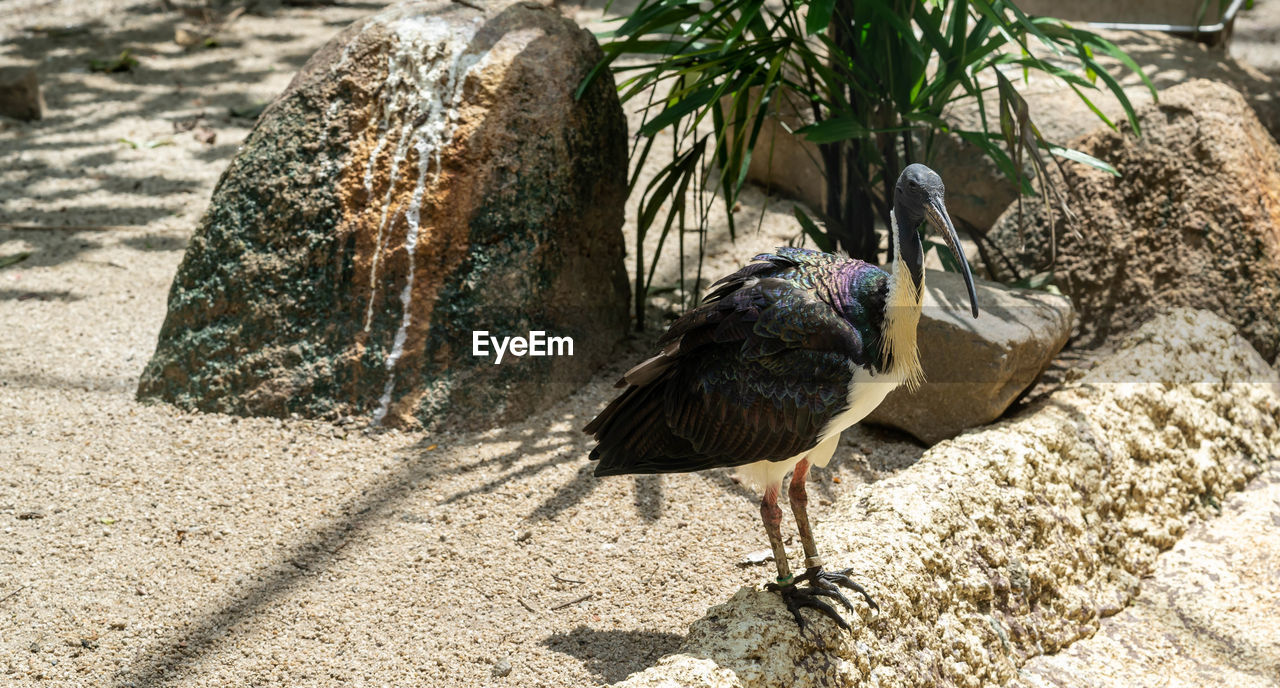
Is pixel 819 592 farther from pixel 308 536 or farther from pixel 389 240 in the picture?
pixel 389 240

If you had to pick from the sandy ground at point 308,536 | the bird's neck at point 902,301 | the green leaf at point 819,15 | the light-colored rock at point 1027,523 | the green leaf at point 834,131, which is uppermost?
the green leaf at point 819,15

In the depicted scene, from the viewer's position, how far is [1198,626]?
10.9ft

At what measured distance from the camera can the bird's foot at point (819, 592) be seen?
2707mm

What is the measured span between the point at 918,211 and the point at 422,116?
2043 mm

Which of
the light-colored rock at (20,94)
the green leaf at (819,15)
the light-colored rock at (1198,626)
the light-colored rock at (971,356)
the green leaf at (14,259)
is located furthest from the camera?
the light-colored rock at (20,94)

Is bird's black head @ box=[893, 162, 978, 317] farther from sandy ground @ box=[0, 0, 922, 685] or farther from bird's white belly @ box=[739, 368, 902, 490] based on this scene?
sandy ground @ box=[0, 0, 922, 685]

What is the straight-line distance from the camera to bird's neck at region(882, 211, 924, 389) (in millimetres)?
2654

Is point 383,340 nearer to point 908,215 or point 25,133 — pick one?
point 908,215

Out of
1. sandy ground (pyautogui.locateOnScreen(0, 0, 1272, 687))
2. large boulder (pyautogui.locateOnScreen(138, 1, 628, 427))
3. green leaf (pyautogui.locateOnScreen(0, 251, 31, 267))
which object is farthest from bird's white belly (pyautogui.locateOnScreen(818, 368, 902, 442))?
green leaf (pyautogui.locateOnScreen(0, 251, 31, 267))

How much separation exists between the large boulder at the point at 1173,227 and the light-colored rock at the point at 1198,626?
991 millimetres

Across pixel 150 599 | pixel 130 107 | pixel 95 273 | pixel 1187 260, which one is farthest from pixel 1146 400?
pixel 130 107

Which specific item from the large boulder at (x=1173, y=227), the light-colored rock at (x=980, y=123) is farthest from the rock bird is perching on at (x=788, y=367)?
the light-colored rock at (x=980, y=123)

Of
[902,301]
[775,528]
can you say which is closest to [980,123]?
[902,301]

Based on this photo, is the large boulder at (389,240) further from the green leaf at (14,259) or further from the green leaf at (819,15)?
the green leaf at (14,259)
